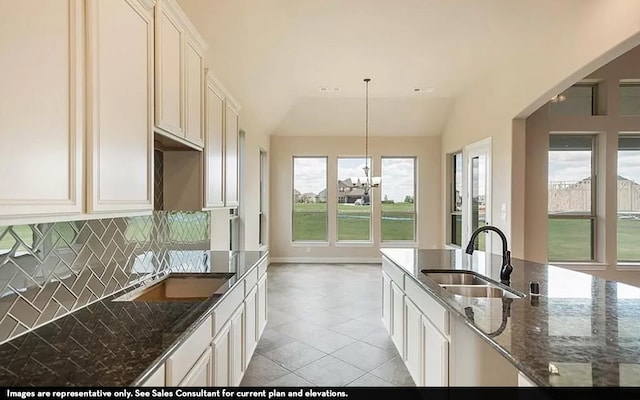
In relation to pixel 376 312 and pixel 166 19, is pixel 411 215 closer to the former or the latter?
pixel 376 312

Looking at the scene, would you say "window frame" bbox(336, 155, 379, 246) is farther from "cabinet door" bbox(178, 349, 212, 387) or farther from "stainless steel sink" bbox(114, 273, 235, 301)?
"cabinet door" bbox(178, 349, 212, 387)

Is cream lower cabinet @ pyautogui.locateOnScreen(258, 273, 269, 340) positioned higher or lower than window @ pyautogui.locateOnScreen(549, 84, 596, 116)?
lower

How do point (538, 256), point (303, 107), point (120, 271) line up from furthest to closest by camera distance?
point (303, 107)
point (538, 256)
point (120, 271)

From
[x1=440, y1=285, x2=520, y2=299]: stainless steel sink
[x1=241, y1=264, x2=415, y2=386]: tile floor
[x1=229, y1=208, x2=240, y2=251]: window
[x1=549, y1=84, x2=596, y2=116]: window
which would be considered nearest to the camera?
[x1=440, y1=285, x2=520, y2=299]: stainless steel sink

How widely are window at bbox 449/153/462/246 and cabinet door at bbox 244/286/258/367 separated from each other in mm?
5517

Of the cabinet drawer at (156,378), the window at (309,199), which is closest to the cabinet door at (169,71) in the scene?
the cabinet drawer at (156,378)

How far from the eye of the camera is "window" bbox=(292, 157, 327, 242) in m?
8.51

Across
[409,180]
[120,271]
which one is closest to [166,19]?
[120,271]

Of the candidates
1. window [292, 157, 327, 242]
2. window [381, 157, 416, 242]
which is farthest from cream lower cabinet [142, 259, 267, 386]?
window [381, 157, 416, 242]

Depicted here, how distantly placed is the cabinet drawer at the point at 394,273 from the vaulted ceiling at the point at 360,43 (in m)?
2.65

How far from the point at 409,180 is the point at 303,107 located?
3.07m

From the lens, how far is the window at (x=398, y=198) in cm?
848

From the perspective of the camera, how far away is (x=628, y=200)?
543 centimetres

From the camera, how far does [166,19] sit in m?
1.92
